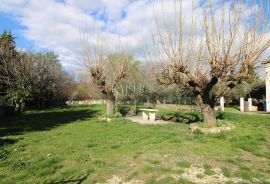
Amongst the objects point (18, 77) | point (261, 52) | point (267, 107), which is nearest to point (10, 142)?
point (261, 52)

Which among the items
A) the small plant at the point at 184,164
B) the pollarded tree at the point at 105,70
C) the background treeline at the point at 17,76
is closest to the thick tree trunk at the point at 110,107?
the pollarded tree at the point at 105,70

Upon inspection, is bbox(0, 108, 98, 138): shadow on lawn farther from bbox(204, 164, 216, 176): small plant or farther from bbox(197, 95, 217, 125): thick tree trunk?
bbox(197, 95, 217, 125): thick tree trunk

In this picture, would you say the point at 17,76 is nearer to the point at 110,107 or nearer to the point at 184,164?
the point at 110,107

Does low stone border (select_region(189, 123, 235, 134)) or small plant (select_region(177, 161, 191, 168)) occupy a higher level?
low stone border (select_region(189, 123, 235, 134))

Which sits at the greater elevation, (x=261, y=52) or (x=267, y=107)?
(x=261, y=52)

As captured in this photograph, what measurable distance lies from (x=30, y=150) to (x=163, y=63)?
22.3 ft

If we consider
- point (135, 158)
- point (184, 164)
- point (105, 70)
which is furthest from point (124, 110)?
point (184, 164)

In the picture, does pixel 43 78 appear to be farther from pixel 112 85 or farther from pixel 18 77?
pixel 112 85

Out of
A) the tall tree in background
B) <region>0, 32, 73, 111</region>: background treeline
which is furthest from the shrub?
the tall tree in background

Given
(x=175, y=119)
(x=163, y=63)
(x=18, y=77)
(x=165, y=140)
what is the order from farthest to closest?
1. (x=18, y=77)
2. (x=175, y=119)
3. (x=163, y=63)
4. (x=165, y=140)

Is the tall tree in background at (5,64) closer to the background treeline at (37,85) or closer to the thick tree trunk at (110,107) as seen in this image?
the background treeline at (37,85)

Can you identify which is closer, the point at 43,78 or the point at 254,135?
the point at 254,135

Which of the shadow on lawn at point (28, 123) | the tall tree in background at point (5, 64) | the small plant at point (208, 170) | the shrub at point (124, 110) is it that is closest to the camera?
the small plant at point (208, 170)

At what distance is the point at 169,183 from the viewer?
4.88 meters
